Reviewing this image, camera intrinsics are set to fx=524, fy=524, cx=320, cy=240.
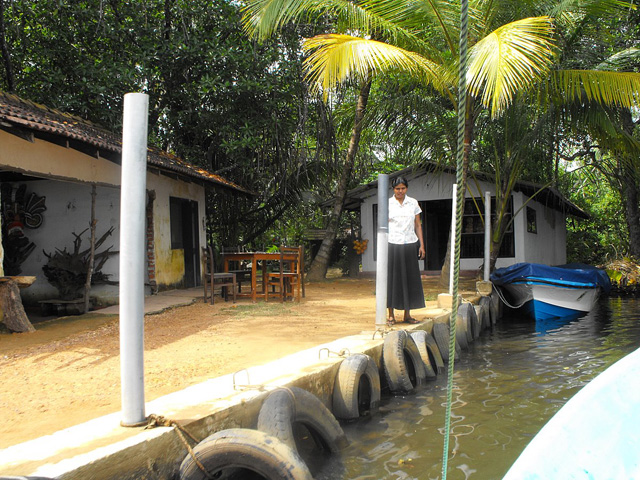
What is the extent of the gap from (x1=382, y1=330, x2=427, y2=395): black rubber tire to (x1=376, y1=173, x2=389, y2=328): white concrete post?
0.61m

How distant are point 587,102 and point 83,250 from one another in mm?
9819

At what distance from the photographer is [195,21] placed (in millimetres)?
12938

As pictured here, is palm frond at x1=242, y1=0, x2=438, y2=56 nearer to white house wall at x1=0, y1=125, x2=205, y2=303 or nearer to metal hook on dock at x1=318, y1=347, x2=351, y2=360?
white house wall at x1=0, y1=125, x2=205, y2=303

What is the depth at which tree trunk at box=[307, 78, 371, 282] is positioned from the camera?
1244 centimetres

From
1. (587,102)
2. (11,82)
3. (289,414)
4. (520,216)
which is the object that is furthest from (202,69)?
(289,414)

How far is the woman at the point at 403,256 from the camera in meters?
6.43

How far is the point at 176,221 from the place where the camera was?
11391mm

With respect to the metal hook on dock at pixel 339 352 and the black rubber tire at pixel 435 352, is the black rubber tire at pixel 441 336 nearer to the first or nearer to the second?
the black rubber tire at pixel 435 352

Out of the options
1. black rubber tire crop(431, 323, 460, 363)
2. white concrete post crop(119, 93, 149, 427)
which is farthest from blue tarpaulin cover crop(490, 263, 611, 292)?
white concrete post crop(119, 93, 149, 427)

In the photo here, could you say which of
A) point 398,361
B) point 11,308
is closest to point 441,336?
point 398,361

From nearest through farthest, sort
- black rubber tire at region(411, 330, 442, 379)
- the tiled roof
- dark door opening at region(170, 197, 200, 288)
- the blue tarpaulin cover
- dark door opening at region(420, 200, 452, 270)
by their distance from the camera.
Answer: black rubber tire at region(411, 330, 442, 379)
the tiled roof
the blue tarpaulin cover
dark door opening at region(170, 197, 200, 288)
dark door opening at region(420, 200, 452, 270)

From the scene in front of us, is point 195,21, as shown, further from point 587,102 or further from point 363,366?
point 363,366

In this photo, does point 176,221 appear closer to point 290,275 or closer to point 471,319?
point 290,275

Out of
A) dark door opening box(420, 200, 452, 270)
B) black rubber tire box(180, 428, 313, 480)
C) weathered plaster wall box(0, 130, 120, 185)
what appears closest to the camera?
black rubber tire box(180, 428, 313, 480)
